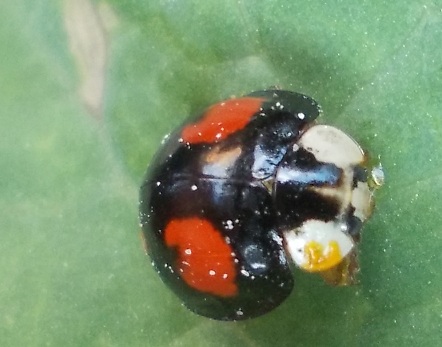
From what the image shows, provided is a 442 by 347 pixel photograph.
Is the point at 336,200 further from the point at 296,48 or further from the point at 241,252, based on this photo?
the point at 296,48

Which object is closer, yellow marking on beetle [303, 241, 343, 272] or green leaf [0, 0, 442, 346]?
yellow marking on beetle [303, 241, 343, 272]

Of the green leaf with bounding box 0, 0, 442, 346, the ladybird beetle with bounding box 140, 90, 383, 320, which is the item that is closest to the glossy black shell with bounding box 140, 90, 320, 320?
the ladybird beetle with bounding box 140, 90, 383, 320

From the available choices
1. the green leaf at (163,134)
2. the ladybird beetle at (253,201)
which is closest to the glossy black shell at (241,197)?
the ladybird beetle at (253,201)

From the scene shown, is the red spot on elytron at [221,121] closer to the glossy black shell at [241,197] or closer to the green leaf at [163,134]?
the glossy black shell at [241,197]

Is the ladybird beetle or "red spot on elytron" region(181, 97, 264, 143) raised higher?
"red spot on elytron" region(181, 97, 264, 143)

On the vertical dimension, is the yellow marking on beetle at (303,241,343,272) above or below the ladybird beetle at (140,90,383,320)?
below

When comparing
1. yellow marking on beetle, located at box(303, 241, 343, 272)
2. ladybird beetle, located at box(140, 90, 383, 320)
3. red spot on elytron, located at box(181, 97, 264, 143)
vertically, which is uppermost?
red spot on elytron, located at box(181, 97, 264, 143)

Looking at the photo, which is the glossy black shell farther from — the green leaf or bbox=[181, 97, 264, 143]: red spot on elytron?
the green leaf

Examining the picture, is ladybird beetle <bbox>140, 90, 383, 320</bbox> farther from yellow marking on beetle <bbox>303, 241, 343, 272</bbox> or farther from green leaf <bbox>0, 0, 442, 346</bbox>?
green leaf <bbox>0, 0, 442, 346</bbox>
